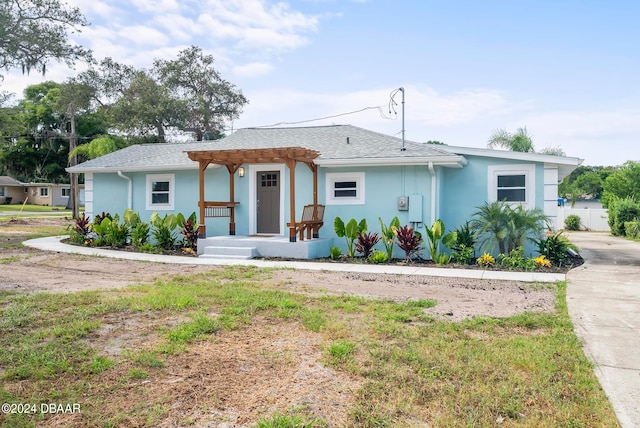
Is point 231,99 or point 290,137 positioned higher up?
point 231,99

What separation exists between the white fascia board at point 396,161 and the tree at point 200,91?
26.7 meters

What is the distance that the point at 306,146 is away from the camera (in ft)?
46.8

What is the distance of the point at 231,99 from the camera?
39.3 metres

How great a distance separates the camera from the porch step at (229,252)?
39.4 ft

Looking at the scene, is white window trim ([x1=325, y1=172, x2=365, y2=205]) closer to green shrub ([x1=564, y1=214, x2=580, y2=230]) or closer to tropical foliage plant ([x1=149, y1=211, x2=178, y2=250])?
tropical foliage plant ([x1=149, y1=211, x2=178, y2=250])

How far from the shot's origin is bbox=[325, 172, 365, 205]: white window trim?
12.8m

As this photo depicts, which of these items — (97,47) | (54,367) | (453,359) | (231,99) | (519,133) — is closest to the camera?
(54,367)

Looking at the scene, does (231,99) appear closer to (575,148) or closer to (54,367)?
(575,148)

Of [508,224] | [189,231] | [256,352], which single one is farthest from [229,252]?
[256,352]

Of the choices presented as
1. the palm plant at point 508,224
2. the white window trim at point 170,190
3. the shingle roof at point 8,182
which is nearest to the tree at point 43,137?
the shingle roof at point 8,182

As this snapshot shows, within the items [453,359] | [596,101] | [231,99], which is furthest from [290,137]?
[231,99]

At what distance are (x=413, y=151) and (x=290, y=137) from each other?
4828 millimetres

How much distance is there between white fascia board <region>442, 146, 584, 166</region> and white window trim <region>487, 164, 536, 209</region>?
0.28 meters

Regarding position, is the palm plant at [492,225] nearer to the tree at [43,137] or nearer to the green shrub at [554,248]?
the green shrub at [554,248]
